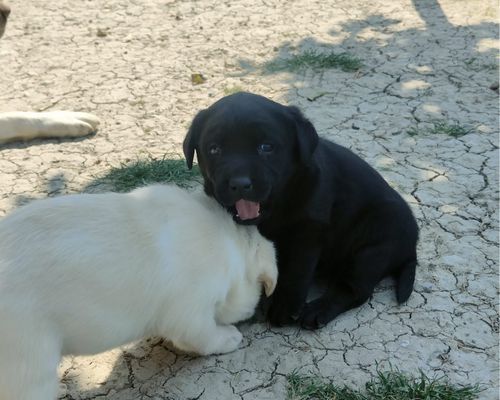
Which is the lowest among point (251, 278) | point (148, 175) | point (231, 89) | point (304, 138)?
point (148, 175)

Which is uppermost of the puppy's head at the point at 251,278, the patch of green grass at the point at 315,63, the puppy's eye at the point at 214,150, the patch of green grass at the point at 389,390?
the puppy's eye at the point at 214,150

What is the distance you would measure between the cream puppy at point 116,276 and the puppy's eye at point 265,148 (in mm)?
303

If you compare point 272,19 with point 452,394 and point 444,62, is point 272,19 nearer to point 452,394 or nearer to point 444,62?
point 444,62

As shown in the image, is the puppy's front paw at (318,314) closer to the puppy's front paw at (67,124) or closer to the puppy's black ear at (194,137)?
the puppy's black ear at (194,137)

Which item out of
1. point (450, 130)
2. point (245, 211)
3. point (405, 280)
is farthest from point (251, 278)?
point (450, 130)

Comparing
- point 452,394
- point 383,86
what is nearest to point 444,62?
point 383,86

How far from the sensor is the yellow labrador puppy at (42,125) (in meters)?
4.68

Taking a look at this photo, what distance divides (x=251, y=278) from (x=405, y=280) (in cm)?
91

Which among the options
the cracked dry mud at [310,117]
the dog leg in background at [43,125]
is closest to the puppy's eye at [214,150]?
the cracked dry mud at [310,117]

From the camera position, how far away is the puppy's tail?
10.7 feet

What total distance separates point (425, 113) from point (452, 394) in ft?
9.17

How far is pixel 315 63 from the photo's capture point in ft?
19.0

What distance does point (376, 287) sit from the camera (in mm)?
3432

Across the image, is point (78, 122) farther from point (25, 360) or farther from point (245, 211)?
point (25, 360)
